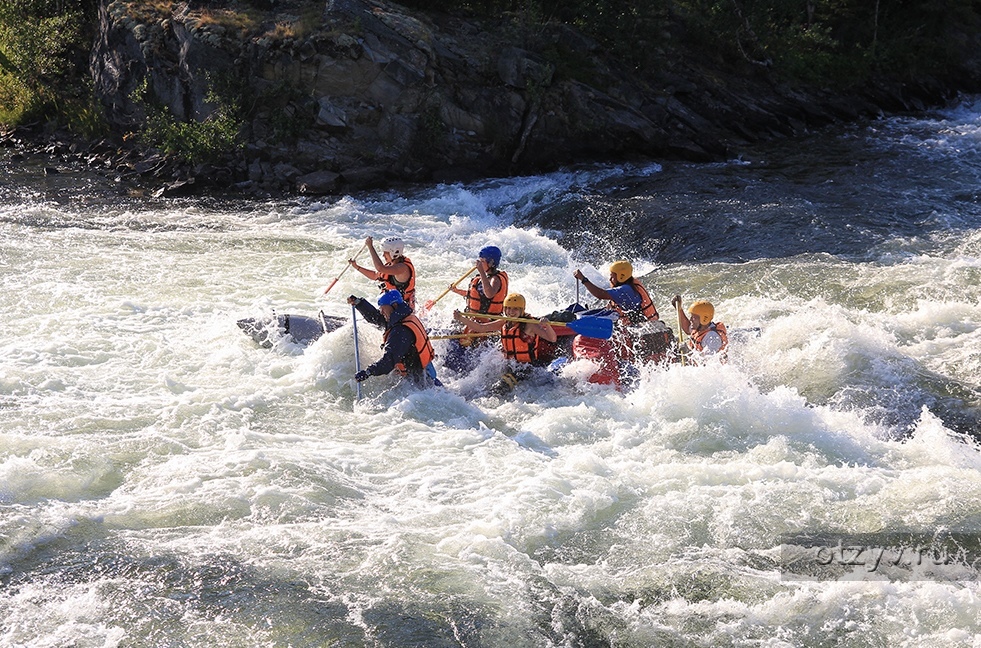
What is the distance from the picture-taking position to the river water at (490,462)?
584 cm

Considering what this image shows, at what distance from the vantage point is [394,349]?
853cm

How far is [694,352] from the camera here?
878 cm

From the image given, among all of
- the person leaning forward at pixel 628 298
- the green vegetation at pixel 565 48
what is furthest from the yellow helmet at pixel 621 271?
the green vegetation at pixel 565 48

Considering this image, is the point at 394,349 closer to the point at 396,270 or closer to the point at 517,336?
the point at 517,336

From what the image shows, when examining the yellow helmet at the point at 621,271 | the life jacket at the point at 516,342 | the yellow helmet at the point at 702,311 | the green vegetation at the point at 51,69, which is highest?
the green vegetation at the point at 51,69

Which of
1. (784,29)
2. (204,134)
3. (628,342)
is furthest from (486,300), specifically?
(784,29)

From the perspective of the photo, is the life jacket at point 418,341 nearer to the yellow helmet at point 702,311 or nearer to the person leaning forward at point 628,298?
the person leaning forward at point 628,298

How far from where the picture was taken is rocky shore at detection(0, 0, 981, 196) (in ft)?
54.7

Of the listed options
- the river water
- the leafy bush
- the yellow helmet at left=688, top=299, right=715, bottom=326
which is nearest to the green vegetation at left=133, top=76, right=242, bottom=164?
the leafy bush

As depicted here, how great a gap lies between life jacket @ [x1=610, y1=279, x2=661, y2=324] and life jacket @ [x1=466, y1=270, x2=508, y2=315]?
3.70 feet

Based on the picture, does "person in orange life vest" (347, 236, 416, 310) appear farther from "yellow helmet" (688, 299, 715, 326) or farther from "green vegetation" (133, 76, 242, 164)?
"green vegetation" (133, 76, 242, 164)

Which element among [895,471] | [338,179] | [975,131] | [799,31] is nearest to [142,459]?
[895,471]

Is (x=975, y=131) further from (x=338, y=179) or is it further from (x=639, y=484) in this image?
(x=639, y=484)

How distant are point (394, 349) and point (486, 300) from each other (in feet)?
4.96
